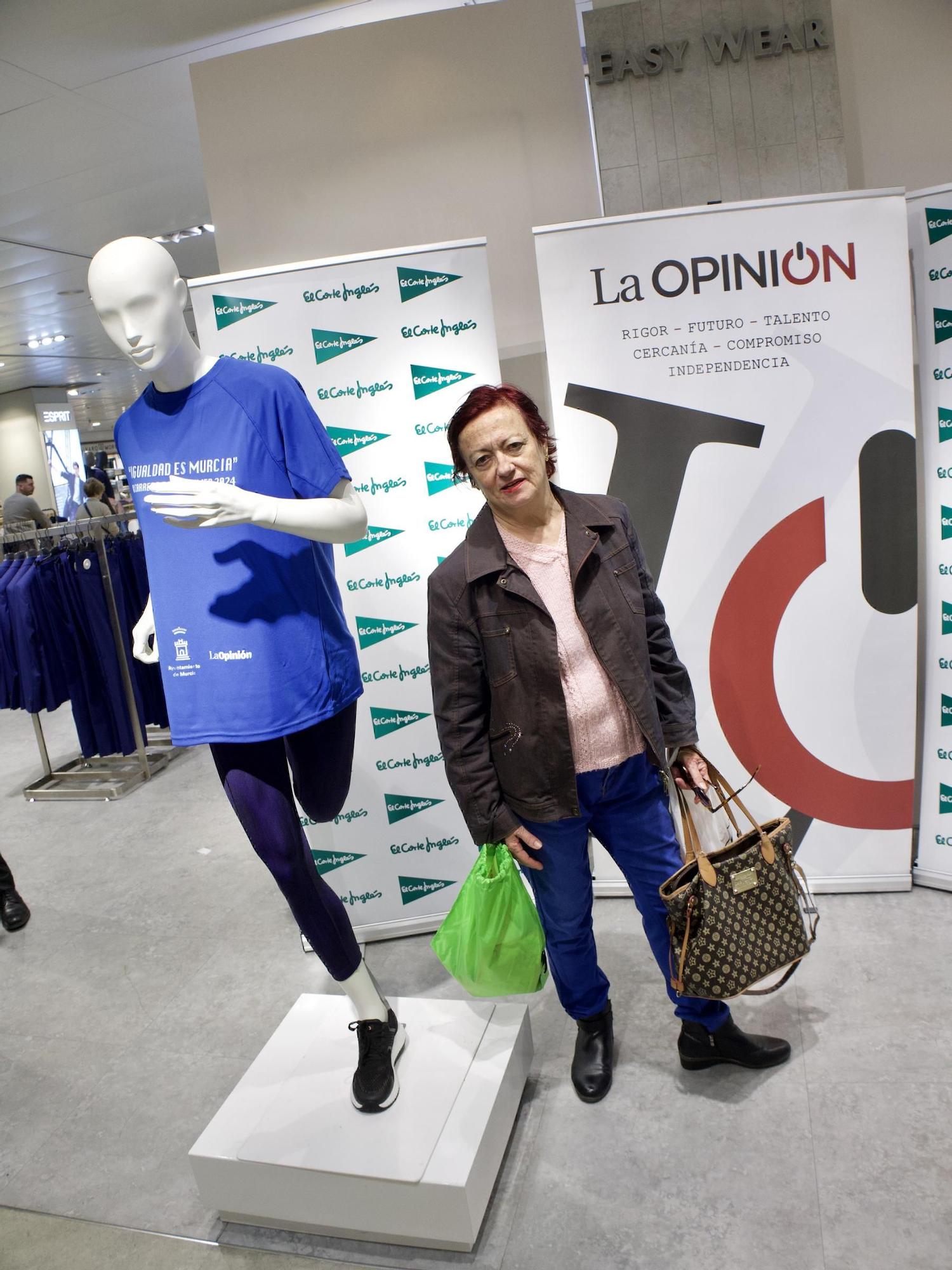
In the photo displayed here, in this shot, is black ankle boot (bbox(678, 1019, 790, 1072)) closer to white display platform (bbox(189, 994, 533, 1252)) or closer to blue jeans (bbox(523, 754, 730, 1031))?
blue jeans (bbox(523, 754, 730, 1031))

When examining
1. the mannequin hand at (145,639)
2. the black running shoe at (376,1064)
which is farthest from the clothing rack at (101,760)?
the black running shoe at (376,1064)

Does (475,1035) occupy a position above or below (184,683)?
below

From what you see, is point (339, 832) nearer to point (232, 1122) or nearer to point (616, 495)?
point (232, 1122)

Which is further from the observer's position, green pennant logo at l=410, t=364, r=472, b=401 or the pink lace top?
green pennant logo at l=410, t=364, r=472, b=401

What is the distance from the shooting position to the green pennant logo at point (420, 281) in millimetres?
2881

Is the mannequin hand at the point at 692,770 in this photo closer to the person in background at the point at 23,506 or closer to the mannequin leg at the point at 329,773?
the mannequin leg at the point at 329,773

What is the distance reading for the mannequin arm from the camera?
1.72 meters

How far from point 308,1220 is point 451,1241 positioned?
1.08 feet

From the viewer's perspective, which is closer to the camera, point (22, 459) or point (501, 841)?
point (501, 841)

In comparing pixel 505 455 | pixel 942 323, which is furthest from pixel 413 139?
pixel 505 455

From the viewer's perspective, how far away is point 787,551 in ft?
9.59


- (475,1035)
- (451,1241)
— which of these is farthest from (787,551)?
(451,1241)

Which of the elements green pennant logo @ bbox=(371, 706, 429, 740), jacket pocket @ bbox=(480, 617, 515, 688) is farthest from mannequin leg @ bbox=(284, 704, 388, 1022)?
green pennant logo @ bbox=(371, 706, 429, 740)

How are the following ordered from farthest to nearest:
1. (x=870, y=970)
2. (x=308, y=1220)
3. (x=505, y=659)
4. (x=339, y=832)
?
(x=339, y=832)
(x=870, y=970)
(x=308, y=1220)
(x=505, y=659)
